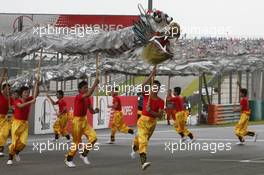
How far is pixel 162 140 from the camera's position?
25.8 m

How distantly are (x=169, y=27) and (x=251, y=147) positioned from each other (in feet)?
24.2

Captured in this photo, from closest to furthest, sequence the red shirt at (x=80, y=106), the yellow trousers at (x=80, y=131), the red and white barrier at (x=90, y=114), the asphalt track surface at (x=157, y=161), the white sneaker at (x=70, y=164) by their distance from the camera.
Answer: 1. the asphalt track surface at (x=157, y=161)
2. the white sneaker at (x=70, y=164)
3. the yellow trousers at (x=80, y=131)
4. the red shirt at (x=80, y=106)
5. the red and white barrier at (x=90, y=114)

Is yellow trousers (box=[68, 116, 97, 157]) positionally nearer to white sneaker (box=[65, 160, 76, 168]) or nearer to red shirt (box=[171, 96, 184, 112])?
white sneaker (box=[65, 160, 76, 168])

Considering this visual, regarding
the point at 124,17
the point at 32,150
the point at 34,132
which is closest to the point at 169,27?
the point at 32,150

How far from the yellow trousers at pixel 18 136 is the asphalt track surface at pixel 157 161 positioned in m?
0.41

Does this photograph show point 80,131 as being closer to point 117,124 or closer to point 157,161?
point 157,161

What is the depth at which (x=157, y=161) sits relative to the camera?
17719 mm

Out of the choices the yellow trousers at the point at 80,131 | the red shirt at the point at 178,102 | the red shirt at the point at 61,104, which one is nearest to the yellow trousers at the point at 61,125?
the red shirt at the point at 61,104

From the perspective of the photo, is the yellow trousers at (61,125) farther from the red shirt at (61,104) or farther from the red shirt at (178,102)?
the red shirt at (178,102)

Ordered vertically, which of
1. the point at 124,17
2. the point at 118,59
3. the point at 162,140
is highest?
the point at 124,17

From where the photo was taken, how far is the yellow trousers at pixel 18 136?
1686 cm

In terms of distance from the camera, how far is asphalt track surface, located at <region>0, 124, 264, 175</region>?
15363 millimetres

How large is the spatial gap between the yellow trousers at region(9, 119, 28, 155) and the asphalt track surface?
407 millimetres

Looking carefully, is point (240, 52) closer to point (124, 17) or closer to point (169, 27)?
point (169, 27)
